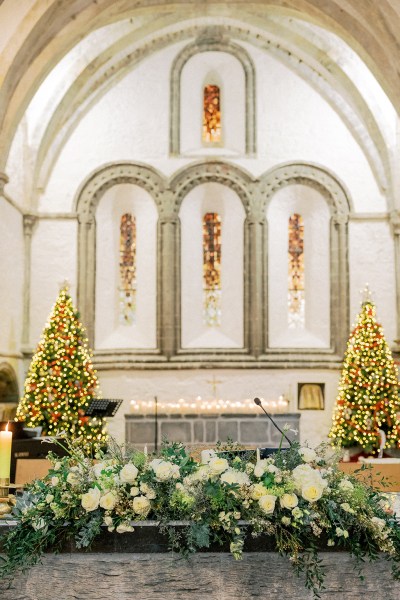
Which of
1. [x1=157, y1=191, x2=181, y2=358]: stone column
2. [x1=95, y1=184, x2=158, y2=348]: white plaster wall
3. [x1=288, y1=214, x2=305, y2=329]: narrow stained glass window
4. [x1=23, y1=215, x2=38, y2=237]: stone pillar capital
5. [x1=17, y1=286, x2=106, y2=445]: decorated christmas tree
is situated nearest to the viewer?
[x1=17, y1=286, x2=106, y2=445]: decorated christmas tree

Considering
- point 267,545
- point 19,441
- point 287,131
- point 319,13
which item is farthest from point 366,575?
point 287,131

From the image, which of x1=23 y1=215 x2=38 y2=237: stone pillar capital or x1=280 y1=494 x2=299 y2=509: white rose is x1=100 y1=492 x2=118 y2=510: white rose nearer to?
x1=280 y1=494 x2=299 y2=509: white rose

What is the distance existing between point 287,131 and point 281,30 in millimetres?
1870

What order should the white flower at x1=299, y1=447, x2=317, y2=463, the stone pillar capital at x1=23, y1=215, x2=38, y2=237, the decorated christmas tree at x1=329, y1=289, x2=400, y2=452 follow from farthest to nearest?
the stone pillar capital at x1=23, y1=215, x2=38, y2=237
the decorated christmas tree at x1=329, y1=289, x2=400, y2=452
the white flower at x1=299, y1=447, x2=317, y2=463

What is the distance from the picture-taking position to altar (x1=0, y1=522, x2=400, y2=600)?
2.90 metres

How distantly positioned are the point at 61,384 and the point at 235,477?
1007 cm

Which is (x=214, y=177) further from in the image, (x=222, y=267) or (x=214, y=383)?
(x=214, y=383)

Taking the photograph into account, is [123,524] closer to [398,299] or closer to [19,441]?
[19,441]

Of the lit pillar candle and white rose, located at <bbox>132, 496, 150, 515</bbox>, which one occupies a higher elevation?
the lit pillar candle

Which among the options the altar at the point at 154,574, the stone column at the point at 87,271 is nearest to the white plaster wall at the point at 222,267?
the stone column at the point at 87,271

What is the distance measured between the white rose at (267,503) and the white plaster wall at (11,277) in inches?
439

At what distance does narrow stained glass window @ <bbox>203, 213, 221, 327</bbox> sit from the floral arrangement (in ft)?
40.0

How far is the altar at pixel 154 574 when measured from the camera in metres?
2.90

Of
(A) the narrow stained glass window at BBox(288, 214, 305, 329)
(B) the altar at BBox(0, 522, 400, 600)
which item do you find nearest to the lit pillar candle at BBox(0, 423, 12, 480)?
(B) the altar at BBox(0, 522, 400, 600)
